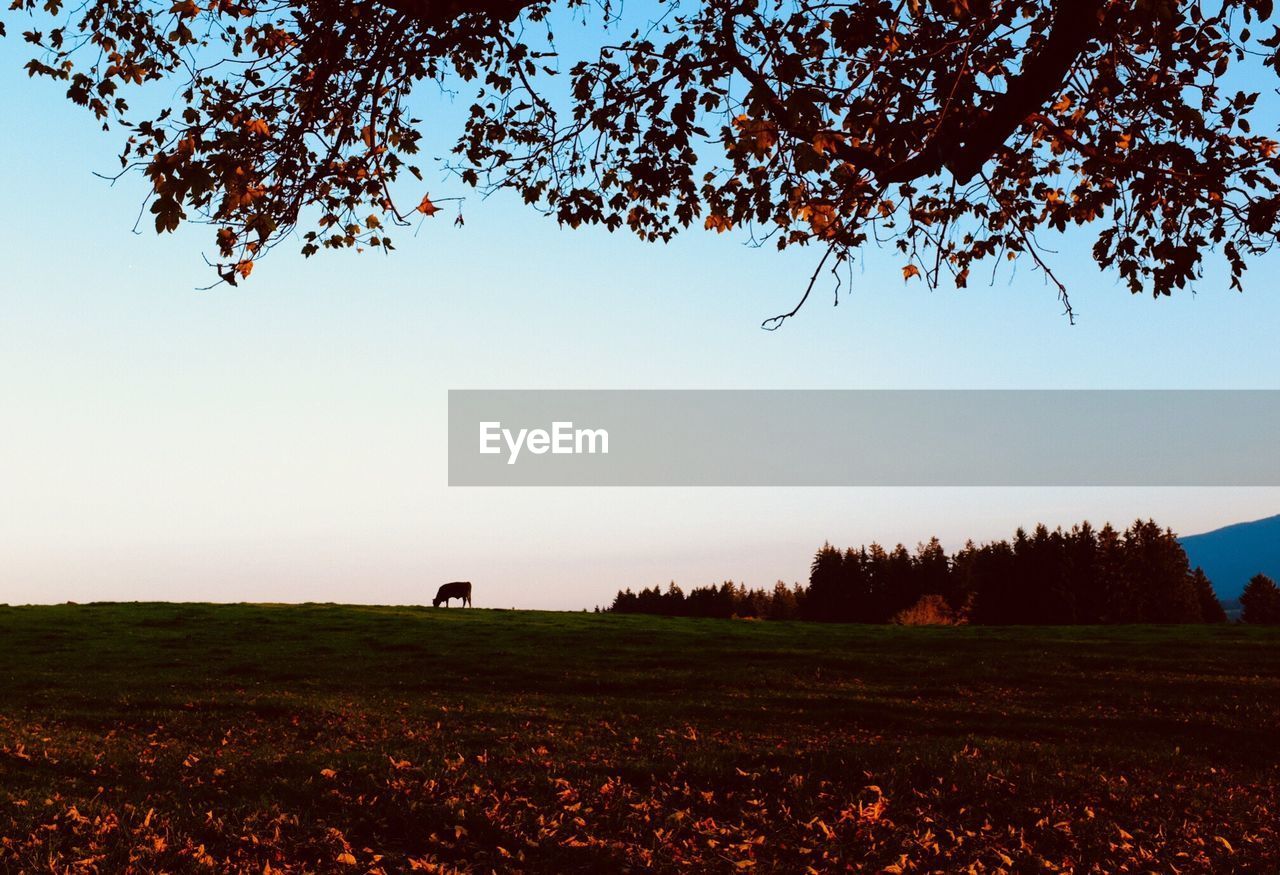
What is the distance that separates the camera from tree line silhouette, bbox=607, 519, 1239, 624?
3866 inches

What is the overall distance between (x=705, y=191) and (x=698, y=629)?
106 ft

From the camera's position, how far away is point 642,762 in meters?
15.0

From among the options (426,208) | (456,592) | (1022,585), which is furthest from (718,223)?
(1022,585)

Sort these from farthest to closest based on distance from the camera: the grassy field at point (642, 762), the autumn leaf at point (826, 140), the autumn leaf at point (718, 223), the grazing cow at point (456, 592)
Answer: the grazing cow at point (456, 592)
the autumn leaf at point (718, 223)
the grassy field at point (642, 762)
the autumn leaf at point (826, 140)

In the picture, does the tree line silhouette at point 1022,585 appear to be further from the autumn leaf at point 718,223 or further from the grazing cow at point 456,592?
the autumn leaf at point 718,223

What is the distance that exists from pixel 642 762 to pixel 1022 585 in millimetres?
98502

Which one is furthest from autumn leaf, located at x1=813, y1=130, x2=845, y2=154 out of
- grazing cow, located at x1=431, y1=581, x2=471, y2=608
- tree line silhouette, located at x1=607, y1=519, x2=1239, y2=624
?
tree line silhouette, located at x1=607, y1=519, x2=1239, y2=624

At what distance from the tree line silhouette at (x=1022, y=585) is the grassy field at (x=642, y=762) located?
6130 centimetres

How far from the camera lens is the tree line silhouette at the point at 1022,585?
3866 inches

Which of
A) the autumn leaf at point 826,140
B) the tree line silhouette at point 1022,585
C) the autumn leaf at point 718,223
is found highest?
the autumn leaf at point 718,223

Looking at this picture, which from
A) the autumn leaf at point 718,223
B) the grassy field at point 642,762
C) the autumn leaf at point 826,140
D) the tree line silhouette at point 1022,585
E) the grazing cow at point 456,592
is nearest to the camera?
the autumn leaf at point 826,140

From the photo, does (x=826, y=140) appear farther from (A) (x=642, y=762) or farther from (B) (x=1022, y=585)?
(B) (x=1022, y=585)

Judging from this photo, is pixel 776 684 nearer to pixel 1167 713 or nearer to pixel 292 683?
pixel 1167 713

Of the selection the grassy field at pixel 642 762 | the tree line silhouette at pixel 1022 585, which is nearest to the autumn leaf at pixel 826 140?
the grassy field at pixel 642 762
